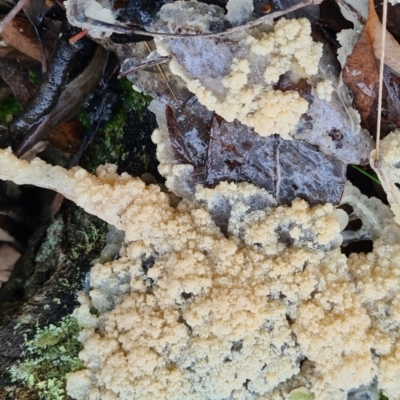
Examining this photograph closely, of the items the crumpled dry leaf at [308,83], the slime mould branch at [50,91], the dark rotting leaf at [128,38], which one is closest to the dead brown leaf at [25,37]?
the slime mould branch at [50,91]

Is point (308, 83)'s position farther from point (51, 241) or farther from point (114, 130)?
point (51, 241)

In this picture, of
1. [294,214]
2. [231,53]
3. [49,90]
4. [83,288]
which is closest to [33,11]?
[49,90]

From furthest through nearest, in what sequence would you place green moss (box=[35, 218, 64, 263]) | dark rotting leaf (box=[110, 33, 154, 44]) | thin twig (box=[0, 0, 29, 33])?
1. green moss (box=[35, 218, 64, 263])
2. thin twig (box=[0, 0, 29, 33])
3. dark rotting leaf (box=[110, 33, 154, 44])

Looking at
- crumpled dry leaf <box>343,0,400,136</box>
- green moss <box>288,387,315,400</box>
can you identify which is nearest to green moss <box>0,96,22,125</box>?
crumpled dry leaf <box>343,0,400,136</box>

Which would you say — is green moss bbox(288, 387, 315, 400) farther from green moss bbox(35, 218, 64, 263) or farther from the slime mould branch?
the slime mould branch

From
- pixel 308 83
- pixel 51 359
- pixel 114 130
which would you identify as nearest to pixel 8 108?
pixel 114 130

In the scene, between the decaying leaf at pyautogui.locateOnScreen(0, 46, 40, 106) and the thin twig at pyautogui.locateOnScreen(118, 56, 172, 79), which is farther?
the decaying leaf at pyautogui.locateOnScreen(0, 46, 40, 106)

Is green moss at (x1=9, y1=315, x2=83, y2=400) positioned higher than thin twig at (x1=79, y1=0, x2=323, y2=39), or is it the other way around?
thin twig at (x1=79, y1=0, x2=323, y2=39)

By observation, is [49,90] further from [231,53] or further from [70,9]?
[231,53]
